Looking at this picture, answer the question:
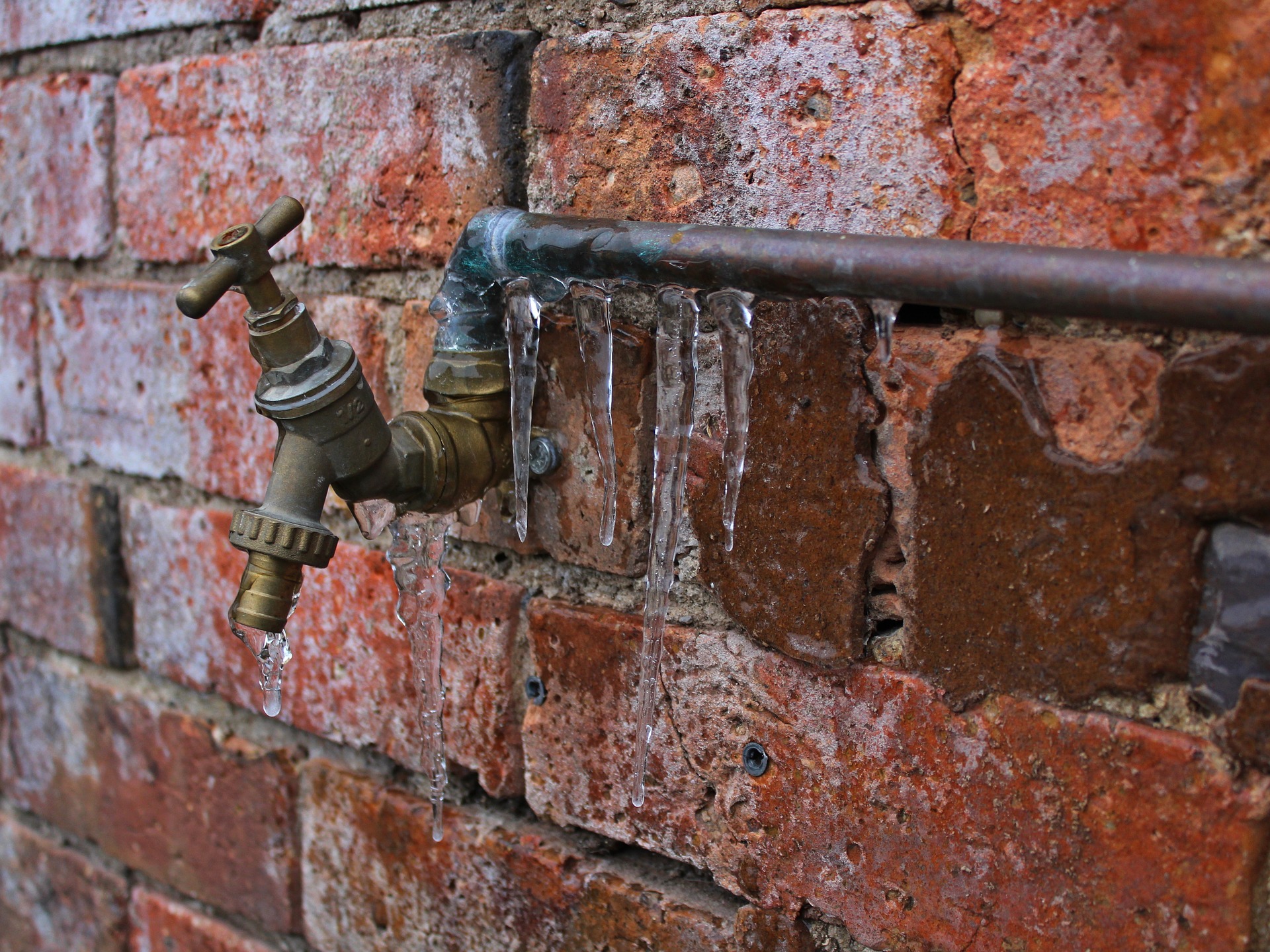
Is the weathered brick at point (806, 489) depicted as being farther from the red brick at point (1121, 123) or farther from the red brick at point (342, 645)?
the red brick at point (342, 645)

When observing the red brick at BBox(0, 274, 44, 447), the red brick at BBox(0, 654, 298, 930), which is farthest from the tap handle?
the red brick at BBox(0, 274, 44, 447)

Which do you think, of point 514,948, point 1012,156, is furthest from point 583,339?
point 514,948

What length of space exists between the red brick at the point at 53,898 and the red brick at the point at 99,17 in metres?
1.34

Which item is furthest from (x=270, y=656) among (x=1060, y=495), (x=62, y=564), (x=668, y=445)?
(x=62, y=564)

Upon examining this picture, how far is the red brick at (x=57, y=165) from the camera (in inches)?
64.7

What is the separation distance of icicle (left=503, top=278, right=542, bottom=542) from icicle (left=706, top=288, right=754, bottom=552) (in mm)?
196

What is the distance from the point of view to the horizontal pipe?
68cm

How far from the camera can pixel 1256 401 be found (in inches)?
29.8

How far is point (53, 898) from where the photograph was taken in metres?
2.01

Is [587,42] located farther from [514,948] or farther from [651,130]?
[514,948]

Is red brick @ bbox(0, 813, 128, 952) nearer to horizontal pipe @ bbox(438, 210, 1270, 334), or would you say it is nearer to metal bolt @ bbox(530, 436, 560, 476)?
metal bolt @ bbox(530, 436, 560, 476)

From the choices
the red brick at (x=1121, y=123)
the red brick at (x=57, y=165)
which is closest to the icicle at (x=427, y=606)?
the red brick at (x=1121, y=123)

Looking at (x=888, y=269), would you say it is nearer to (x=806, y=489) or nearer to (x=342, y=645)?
(x=806, y=489)

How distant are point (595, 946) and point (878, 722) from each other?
0.44m
